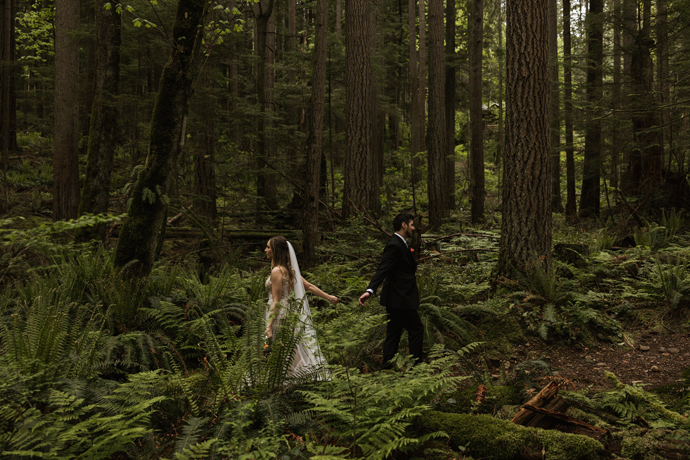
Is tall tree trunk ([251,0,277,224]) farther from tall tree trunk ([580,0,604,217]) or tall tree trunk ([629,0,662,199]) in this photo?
tall tree trunk ([629,0,662,199])

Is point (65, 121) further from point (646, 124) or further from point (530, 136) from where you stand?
point (646, 124)

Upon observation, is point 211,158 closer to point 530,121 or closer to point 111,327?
point 111,327

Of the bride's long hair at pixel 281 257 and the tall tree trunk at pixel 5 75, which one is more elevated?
the tall tree trunk at pixel 5 75

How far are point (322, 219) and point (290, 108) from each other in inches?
302

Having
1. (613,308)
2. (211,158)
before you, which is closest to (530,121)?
(613,308)

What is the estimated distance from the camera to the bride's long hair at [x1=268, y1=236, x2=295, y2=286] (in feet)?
19.0

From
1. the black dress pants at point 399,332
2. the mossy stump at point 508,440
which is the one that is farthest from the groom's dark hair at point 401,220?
the mossy stump at point 508,440

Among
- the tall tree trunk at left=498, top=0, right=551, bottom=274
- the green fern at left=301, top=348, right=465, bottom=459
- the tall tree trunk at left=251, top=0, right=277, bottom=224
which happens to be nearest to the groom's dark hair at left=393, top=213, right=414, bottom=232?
Result: the green fern at left=301, top=348, right=465, bottom=459

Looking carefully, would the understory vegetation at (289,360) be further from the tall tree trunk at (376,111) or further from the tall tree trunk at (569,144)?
the tall tree trunk at (569,144)

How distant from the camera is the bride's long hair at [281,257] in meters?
5.80

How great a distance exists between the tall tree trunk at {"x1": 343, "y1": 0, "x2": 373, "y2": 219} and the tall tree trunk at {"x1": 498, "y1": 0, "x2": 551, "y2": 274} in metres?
5.88

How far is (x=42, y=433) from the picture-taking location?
3.02m

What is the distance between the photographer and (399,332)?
6.12m

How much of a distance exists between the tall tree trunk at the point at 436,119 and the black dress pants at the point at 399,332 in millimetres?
9888
